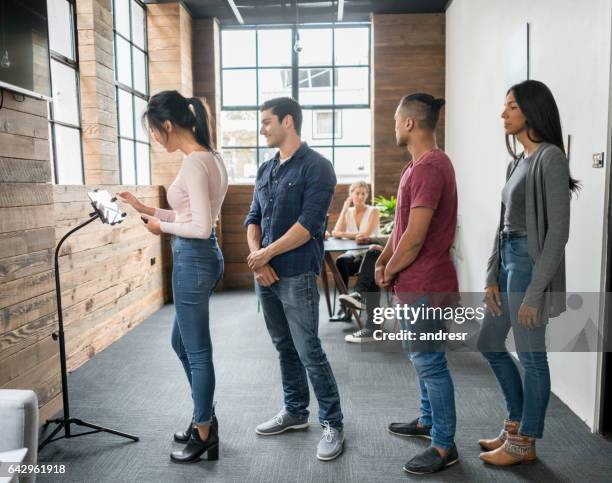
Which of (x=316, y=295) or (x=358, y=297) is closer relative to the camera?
(x=316, y=295)

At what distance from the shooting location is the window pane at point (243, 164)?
20.7 ft

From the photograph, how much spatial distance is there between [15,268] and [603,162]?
8.43ft

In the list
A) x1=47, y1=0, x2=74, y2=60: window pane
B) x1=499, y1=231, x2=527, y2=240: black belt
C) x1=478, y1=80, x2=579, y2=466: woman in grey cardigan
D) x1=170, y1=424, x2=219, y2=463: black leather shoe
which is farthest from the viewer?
x1=47, y1=0, x2=74, y2=60: window pane

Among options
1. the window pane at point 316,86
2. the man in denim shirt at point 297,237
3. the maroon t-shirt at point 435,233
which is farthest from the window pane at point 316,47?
the maroon t-shirt at point 435,233

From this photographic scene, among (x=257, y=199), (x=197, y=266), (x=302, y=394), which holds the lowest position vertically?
(x=302, y=394)

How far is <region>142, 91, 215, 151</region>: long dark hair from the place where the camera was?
79.4 inches

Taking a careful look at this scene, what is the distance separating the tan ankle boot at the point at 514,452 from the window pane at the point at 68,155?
119 inches

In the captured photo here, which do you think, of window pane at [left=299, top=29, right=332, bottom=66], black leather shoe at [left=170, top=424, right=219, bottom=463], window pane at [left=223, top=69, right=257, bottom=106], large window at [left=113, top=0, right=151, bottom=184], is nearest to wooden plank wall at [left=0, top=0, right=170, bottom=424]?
large window at [left=113, top=0, right=151, bottom=184]

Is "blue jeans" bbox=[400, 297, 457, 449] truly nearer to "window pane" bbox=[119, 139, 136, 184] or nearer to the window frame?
the window frame

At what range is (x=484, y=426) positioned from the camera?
2527 mm

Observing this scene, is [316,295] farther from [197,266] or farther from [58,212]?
[58,212]

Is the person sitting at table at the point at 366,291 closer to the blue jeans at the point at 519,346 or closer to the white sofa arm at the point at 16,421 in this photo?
the blue jeans at the point at 519,346

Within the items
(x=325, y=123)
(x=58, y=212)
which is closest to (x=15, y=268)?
(x=58, y=212)

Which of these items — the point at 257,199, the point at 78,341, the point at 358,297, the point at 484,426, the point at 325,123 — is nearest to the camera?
the point at 257,199
